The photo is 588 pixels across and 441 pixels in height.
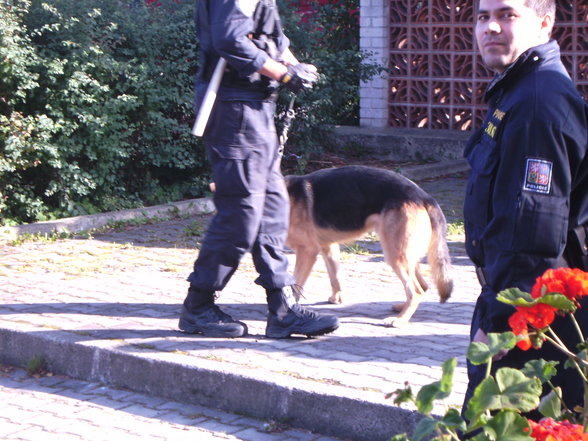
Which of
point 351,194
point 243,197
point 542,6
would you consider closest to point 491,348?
point 542,6

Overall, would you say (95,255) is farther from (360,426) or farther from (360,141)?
(360,141)

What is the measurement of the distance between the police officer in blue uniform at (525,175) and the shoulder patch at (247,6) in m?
2.48

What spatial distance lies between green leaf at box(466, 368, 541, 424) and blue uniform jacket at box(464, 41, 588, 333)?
77 cm

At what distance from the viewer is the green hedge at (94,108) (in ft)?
31.5

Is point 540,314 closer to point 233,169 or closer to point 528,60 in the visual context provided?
point 528,60

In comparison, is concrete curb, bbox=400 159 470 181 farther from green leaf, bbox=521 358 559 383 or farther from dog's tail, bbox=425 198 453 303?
green leaf, bbox=521 358 559 383

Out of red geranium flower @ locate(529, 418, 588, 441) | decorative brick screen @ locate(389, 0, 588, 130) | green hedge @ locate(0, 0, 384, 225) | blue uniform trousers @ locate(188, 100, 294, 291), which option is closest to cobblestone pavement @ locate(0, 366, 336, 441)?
blue uniform trousers @ locate(188, 100, 294, 291)

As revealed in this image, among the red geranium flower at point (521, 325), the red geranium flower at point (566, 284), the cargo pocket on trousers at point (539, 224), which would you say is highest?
the cargo pocket on trousers at point (539, 224)

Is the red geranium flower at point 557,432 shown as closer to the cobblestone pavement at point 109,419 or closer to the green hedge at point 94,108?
the cobblestone pavement at point 109,419

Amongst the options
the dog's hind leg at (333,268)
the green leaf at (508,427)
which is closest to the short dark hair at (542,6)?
the green leaf at (508,427)

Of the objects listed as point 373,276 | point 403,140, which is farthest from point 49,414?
point 403,140

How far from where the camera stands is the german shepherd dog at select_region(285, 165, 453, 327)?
20.0 ft

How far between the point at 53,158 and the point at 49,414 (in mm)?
5175

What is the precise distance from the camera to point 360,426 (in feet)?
15.0
